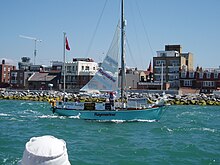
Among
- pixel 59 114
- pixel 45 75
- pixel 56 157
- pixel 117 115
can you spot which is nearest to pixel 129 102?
pixel 117 115

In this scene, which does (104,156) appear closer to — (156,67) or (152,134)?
(152,134)

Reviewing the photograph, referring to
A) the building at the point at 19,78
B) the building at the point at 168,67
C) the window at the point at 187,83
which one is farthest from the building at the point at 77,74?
the window at the point at 187,83

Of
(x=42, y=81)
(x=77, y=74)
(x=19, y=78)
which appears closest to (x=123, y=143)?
(x=77, y=74)

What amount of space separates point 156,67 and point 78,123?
76523 millimetres

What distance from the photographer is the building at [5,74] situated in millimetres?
126588

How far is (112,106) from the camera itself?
34.3 meters

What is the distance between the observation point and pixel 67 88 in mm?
111312

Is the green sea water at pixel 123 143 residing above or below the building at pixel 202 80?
below

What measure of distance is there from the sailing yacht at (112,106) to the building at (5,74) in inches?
3674

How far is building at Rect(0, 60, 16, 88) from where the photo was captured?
415 feet

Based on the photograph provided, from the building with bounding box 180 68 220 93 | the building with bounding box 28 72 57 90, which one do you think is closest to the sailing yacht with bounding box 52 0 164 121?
the building with bounding box 180 68 220 93

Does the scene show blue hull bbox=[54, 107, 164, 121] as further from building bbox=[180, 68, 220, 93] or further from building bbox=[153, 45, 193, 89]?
building bbox=[153, 45, 193, 89]

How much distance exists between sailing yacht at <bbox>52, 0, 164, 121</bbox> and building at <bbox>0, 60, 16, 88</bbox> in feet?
306

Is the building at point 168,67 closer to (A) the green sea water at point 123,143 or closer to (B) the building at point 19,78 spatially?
(B) the building at point 19,78
